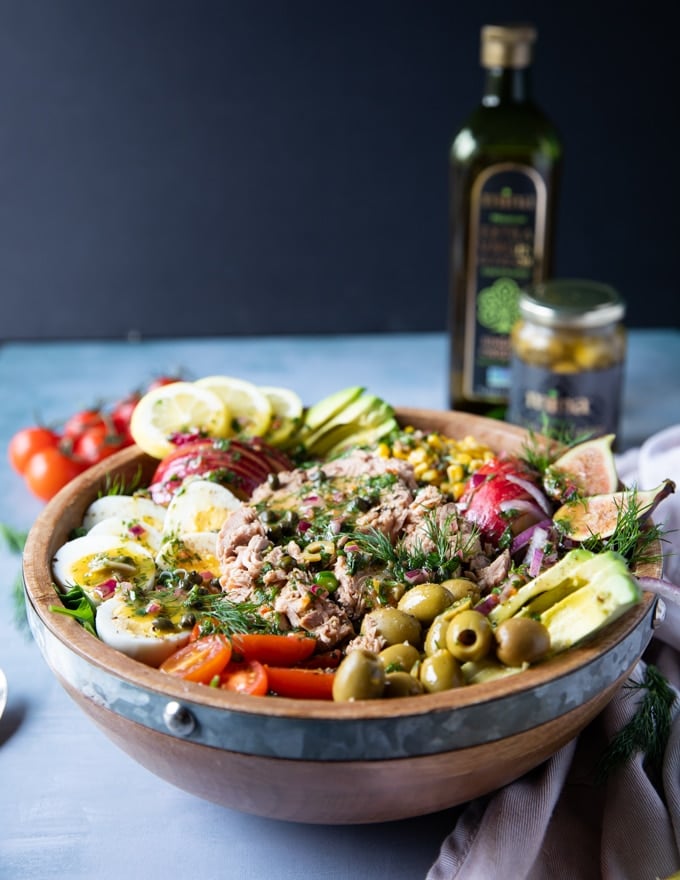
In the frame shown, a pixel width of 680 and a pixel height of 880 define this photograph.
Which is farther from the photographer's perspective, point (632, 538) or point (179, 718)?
point (632, 538)

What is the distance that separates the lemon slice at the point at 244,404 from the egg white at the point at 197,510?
0.48 m

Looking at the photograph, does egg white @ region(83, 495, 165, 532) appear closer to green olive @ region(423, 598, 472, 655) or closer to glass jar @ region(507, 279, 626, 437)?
green olive @ region(423, 598, 472, 655)

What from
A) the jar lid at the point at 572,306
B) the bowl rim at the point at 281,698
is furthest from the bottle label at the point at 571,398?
the bowl rim at the point at 281,698

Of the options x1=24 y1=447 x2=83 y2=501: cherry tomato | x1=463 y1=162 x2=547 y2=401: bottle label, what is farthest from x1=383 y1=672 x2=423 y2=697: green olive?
x1=463 y1=162 x2=547 y2=401: bottle label

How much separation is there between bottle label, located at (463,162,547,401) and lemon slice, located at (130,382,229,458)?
1.41 metres

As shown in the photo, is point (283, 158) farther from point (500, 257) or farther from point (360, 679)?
point (360, 679)

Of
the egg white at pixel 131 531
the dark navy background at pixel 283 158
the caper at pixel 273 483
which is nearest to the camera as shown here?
the egg white at pixel 131 531

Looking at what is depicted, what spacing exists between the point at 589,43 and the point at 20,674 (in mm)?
3693

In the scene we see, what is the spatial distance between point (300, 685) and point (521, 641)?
43cm

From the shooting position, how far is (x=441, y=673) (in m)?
1.93

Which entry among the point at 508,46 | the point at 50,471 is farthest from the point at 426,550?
the point at 508,46

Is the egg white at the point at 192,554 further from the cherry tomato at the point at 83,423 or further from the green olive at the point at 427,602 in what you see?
the cherry tomato at the point at 83,423

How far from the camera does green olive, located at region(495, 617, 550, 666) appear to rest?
1895 millimetres

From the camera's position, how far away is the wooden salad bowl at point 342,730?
1.79 metres
